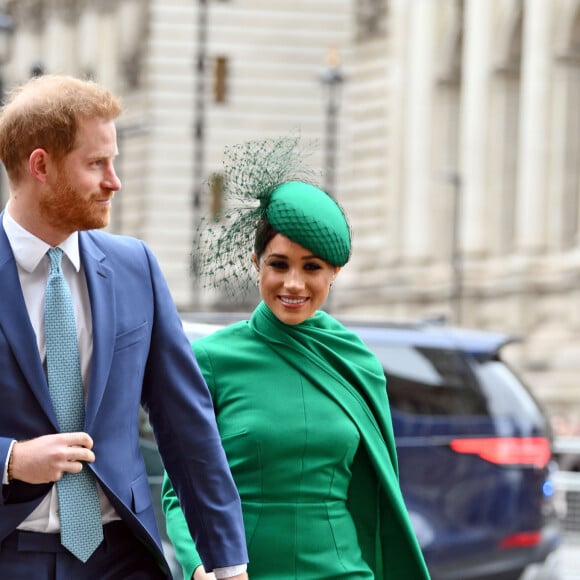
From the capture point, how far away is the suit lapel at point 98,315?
173 inches

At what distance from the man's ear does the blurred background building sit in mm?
28515

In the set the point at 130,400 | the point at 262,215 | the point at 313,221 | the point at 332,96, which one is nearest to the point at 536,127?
the point at 332,96

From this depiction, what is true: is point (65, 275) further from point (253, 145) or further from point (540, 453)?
point (540, 453)

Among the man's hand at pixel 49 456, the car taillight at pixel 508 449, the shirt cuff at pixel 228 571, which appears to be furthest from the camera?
the car taillight at pixel 508 449

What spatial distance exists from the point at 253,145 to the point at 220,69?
55016mm

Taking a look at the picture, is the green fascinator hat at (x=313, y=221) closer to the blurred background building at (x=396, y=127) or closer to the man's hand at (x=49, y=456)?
the man's hand at (x=49, y=456)

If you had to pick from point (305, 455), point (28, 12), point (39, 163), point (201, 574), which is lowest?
point (201, 574)

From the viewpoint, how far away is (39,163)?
14.6 feet

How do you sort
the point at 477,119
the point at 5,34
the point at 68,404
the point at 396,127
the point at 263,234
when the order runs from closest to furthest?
the point at 68,404 → the point at 263,234 → the point at 5,34 → the point at 477,119 → the point at 396,127

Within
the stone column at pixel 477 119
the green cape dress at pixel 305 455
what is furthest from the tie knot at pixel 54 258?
the stone column at pixel 477 119

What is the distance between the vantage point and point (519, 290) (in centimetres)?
4319

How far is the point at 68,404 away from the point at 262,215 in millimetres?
1055

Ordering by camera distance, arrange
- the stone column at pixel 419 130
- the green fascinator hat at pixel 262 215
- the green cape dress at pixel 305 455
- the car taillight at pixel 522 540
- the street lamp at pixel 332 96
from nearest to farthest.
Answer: the green cape dress at pixel 305 455
the green fascinator hat at pixel 262 215
the car taillight at pixel 522 540
the street lamp at pixel 332 96
the stone column at pixel 419 130

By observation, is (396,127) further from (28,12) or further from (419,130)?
(28,12)
